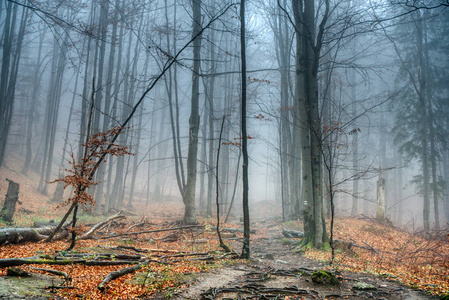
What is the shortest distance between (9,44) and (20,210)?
8.74 metres

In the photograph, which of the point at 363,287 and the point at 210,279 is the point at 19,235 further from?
the point at 363,287

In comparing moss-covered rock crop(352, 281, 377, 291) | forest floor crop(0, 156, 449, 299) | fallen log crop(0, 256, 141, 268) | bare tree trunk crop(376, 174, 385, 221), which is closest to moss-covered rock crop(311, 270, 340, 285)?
forest floor crop(0, 156, 449, 299)

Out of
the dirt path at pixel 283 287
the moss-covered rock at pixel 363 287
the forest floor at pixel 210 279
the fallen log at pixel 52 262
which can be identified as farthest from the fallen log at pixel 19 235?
the moss-covered rock at pixel 363 287

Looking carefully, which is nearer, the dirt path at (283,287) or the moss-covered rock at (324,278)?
the dirt path at (283,287)

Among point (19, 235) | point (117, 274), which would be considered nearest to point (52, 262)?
point (117, 274)

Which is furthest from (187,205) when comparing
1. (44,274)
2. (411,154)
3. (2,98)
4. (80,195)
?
(411,154)

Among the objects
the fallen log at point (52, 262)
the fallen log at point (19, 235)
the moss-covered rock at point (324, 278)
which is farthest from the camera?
the fallen log at point (19, 235)

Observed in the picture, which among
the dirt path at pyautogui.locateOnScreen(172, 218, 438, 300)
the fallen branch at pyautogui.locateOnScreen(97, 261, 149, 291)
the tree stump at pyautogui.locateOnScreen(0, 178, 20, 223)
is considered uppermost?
the tree stump at pyautogui.locateOnScreen(0, 178, 20, 223)

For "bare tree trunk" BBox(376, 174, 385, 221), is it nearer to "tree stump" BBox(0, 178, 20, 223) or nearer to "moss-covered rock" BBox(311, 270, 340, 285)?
"moss-covered rock" BBox(311, 270, 340, 285)

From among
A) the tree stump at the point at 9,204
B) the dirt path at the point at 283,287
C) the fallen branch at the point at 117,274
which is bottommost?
the dirt path at the point at 283,287

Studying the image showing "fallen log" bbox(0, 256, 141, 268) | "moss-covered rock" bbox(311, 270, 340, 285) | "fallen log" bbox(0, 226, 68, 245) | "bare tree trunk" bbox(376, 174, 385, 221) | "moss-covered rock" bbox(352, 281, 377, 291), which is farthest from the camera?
"bare tree trunk" bbox(376, 174, 385, 221)

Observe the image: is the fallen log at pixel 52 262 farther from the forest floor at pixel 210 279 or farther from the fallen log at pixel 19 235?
the fallen log at pixel 19 235

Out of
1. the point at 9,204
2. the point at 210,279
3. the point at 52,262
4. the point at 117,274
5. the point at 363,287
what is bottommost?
the point at 210,279

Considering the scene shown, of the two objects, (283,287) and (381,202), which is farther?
(381,202)
